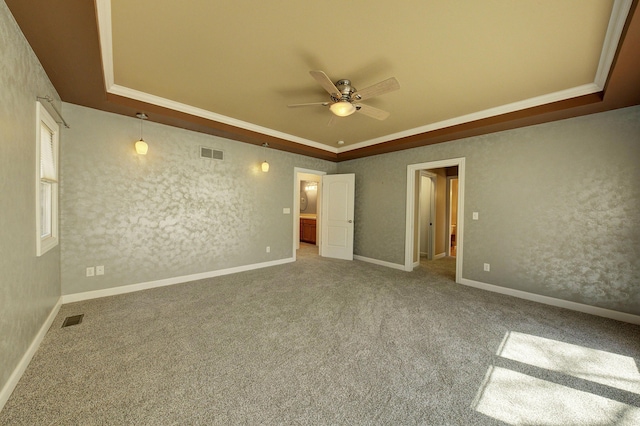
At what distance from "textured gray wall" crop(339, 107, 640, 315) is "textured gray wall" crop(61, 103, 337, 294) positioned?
3.72 m

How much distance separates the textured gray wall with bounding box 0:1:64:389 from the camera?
1.54m

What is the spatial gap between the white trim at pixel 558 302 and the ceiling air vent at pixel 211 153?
4638 mm

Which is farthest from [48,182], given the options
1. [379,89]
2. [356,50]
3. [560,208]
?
[560,208]

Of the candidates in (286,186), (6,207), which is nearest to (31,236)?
(6,207)

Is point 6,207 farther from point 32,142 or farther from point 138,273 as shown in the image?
point 138,273

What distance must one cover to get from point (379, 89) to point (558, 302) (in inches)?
141

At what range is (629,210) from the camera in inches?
110

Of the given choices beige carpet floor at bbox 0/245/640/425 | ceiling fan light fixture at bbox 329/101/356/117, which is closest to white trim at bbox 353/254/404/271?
beige carpet floor at bbox 0/245/640/425

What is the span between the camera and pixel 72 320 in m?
2.56

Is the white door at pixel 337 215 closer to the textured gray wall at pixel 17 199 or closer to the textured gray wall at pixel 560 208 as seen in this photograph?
the textured gray wall at pixel 560 208

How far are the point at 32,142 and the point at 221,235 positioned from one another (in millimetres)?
2608

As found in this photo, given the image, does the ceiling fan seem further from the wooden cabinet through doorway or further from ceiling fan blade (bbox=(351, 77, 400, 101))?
the wooden cabinet through doorway

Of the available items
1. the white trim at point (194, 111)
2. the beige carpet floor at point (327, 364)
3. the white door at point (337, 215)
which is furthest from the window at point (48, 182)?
the white door at point (337, 215)

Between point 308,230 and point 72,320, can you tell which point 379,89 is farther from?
point 308,230
